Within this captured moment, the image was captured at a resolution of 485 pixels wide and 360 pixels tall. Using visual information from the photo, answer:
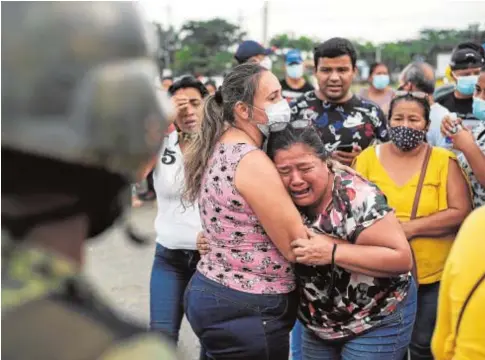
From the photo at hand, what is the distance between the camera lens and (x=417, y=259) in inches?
121

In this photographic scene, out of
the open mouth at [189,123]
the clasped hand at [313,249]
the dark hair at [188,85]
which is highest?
the dark hair at [188,85]

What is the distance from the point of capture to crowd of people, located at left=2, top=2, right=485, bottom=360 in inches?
29.6

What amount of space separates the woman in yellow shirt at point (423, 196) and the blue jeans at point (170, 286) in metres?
1.02

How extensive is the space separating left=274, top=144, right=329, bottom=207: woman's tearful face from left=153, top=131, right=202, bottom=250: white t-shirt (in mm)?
903

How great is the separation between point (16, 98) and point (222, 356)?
183cm

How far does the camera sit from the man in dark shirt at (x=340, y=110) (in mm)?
3541

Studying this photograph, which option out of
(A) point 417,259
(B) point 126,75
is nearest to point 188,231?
(A) point 417,259

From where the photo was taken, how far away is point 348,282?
2.40m

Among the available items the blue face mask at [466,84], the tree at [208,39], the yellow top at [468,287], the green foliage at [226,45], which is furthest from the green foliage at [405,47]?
the yellow top at [468,287]

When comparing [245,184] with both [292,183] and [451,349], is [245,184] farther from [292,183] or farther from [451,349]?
[451,349]

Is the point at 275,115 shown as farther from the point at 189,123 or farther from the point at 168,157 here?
the point at 189,123

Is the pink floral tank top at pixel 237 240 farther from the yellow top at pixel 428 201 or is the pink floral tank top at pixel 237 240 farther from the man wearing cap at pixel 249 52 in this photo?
the man wearing cap at pixel 249 52

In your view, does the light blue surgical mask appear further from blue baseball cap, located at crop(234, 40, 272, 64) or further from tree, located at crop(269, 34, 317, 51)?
tree, located at crop(269, 34, 317, 51)

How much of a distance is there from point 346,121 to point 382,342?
149 centimetres
